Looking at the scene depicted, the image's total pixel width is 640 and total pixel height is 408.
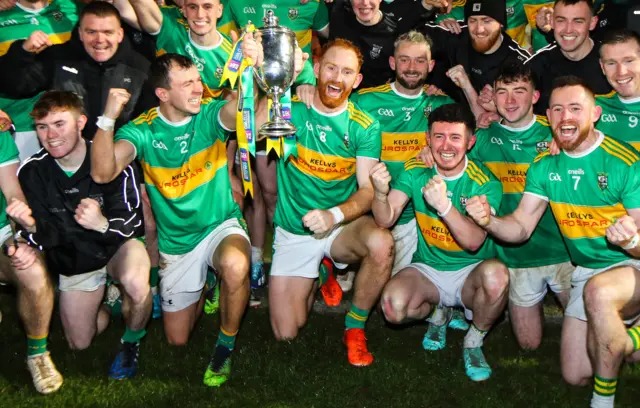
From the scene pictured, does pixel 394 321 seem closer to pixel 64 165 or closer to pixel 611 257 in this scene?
pixel 611 257

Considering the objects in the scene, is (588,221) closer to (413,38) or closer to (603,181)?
(603,181)

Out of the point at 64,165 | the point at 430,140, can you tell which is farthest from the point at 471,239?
the point at 64,165

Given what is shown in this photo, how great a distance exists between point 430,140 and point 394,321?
4.29 ft

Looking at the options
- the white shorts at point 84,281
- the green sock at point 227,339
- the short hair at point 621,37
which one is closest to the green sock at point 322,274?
the green sock at point 227,339

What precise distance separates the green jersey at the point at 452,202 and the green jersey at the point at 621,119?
3.00 feet

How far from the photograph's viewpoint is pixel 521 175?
587 cm

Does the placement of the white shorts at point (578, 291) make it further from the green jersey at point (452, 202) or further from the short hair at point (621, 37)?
the short hair at point (621, 37)

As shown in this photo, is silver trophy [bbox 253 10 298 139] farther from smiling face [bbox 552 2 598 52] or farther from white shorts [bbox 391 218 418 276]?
smiling face [bbox 552 2 598 52]

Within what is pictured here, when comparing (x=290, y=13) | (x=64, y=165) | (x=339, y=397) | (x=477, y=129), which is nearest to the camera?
(x=339, y=397)

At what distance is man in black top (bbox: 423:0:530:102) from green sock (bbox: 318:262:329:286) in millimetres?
1915

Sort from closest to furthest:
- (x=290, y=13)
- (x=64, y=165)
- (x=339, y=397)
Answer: (x=339, y=397), (x=64, y=165), (x=290, y=13)

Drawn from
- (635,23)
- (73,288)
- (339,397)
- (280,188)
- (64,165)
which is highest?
(635,23)

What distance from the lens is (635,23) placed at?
21.0ft

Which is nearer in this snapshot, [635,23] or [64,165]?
[64,165]
